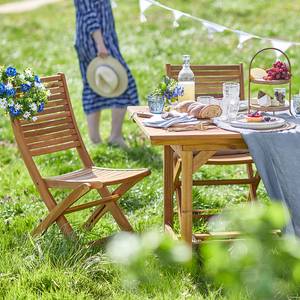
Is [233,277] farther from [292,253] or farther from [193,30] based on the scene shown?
[193,30]

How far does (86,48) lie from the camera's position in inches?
264

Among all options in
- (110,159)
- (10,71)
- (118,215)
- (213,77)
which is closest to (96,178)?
(118,215)

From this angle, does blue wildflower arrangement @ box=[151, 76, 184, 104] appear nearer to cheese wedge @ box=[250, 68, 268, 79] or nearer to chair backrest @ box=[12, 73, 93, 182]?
cheese wedge @ box=[250, 68, 268, 79]

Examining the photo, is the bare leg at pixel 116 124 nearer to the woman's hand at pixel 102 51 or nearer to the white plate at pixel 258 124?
the woman's hand at pixel 102 51

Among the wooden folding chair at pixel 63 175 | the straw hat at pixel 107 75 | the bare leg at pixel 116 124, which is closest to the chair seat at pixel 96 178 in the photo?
the wooden folding chair at pixel 63 175

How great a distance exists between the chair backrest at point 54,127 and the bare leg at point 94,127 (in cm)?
252

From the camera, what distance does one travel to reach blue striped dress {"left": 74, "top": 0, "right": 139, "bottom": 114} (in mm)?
6570

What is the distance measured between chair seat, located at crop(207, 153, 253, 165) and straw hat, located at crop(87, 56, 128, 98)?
7.11 feet

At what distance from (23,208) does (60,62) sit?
6.59 m

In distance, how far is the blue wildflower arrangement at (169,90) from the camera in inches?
155

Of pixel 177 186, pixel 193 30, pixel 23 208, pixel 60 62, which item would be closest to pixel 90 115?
pixel 23 208

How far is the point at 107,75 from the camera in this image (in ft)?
21.1

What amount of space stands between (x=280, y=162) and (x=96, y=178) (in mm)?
1082

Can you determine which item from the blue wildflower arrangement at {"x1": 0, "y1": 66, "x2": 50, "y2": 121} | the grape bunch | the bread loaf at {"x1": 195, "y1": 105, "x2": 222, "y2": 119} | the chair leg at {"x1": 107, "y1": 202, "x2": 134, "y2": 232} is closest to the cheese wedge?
the grape bunch
